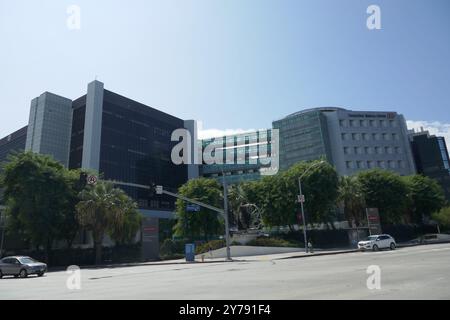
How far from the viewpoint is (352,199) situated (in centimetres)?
5488

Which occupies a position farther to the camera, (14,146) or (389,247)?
(14,146)

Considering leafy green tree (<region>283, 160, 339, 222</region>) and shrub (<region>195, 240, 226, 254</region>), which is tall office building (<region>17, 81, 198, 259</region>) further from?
leafy green tree (<region>283, 160, 339, 222</region>)

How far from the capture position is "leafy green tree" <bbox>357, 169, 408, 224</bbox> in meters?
56.7

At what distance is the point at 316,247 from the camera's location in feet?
168

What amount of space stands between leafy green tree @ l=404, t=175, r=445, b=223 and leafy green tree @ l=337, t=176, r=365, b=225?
14.1m

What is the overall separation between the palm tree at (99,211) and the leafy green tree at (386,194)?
37.8 m

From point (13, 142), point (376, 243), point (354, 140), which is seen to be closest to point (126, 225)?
point (376, 243)

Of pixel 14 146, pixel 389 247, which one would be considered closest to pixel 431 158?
pixel 389 247

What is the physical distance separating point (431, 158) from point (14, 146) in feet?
424

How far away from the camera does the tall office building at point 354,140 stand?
96.7 m

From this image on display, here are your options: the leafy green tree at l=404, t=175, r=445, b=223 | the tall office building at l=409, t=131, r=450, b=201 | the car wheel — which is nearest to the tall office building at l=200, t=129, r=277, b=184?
the tall office building at l=409, t=131, r=450, b=201

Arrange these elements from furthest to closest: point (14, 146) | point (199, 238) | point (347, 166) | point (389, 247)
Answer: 1. point (14, 146)
2. point (347, 166)
3. point (199, 238)
4. point (389, 247)
